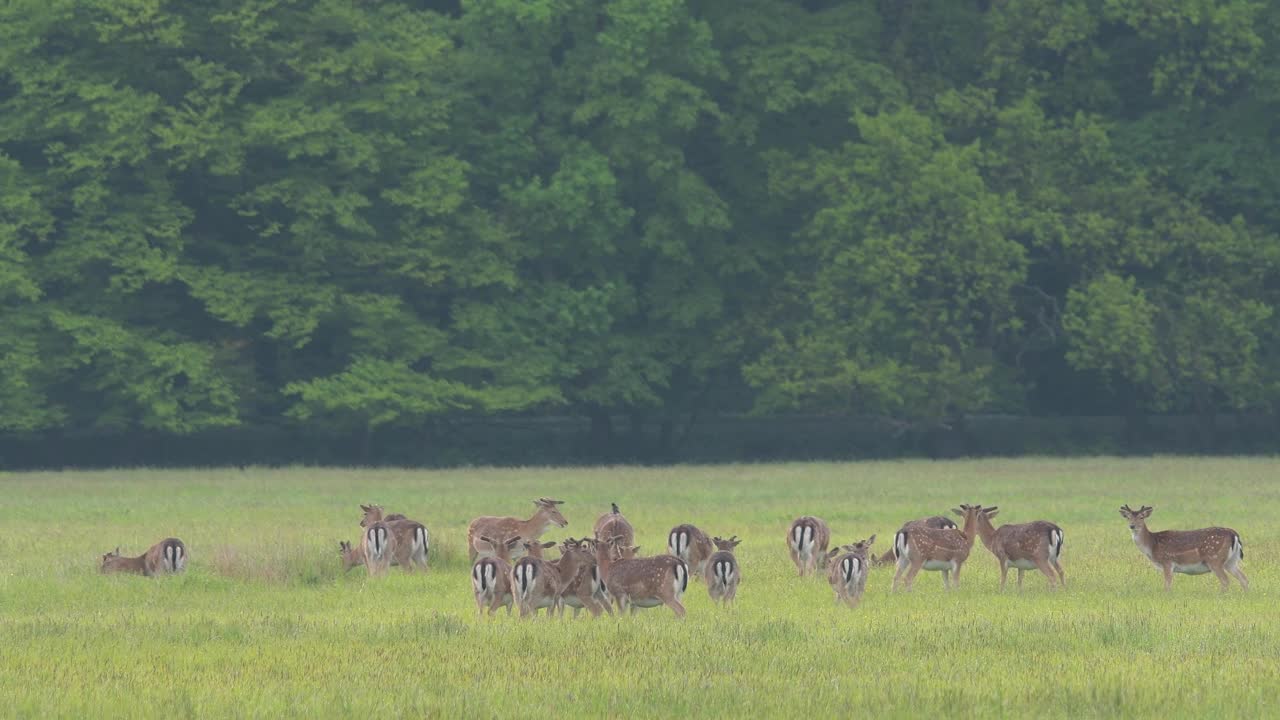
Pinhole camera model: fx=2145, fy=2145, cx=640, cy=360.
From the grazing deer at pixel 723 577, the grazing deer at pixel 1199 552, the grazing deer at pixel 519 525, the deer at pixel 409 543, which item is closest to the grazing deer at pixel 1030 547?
the grazing deer at pixel 1199 552

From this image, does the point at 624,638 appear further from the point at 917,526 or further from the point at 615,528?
the point at 615,528

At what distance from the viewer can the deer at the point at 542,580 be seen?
1614cm

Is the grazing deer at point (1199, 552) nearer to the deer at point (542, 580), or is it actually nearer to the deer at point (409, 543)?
the deer at point (542, 580)

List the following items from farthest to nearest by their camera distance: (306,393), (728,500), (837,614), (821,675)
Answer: (306,393)
(728,500)
(837,614)
(821,675)

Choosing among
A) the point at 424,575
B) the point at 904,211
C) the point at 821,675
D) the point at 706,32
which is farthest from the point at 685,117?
the point at 821,675

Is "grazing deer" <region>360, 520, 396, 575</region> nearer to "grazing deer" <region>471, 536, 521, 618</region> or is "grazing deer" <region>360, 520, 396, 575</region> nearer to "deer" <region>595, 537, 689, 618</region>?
"grazing deer" <region>471, 536, 521, 618</region>

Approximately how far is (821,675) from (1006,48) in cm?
3780

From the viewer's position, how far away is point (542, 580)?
1627 cm

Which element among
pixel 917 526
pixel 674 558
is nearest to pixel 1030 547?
pixel 917 526

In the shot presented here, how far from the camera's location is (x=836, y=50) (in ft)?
161

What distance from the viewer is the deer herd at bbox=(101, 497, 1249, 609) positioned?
1628 centimetres

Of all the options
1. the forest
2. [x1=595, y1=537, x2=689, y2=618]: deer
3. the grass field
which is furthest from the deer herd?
the forest

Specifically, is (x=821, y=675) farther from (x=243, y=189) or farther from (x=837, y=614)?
(x=243, y=189)

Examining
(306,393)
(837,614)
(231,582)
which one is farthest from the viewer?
(306,393)
